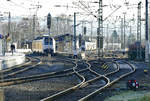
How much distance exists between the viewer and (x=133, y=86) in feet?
37.3

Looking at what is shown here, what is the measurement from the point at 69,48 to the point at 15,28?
1542 inches

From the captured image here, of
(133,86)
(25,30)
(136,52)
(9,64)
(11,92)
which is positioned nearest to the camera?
(11,92)

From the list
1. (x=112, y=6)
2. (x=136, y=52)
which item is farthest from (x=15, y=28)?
(x=112, y=6)

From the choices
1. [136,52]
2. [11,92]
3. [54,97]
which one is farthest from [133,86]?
[136,52]

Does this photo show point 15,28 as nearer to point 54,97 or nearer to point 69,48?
point 69,48

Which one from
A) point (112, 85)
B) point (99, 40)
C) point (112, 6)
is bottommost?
point (112, 85)

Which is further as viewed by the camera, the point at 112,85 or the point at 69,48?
the point at 69,48

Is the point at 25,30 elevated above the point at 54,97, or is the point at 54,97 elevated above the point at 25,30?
the point at 25,30

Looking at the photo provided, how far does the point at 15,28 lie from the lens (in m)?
88.9

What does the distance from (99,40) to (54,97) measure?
16.4 metres

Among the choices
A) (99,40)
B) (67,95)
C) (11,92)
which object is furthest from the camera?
(99,40)

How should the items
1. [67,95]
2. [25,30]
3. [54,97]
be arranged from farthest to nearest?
[25,30]
[67,95]
[54,97]

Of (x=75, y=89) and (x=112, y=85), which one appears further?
(x=112, y=85)

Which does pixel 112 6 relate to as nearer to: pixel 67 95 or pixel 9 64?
pixel 9 64
